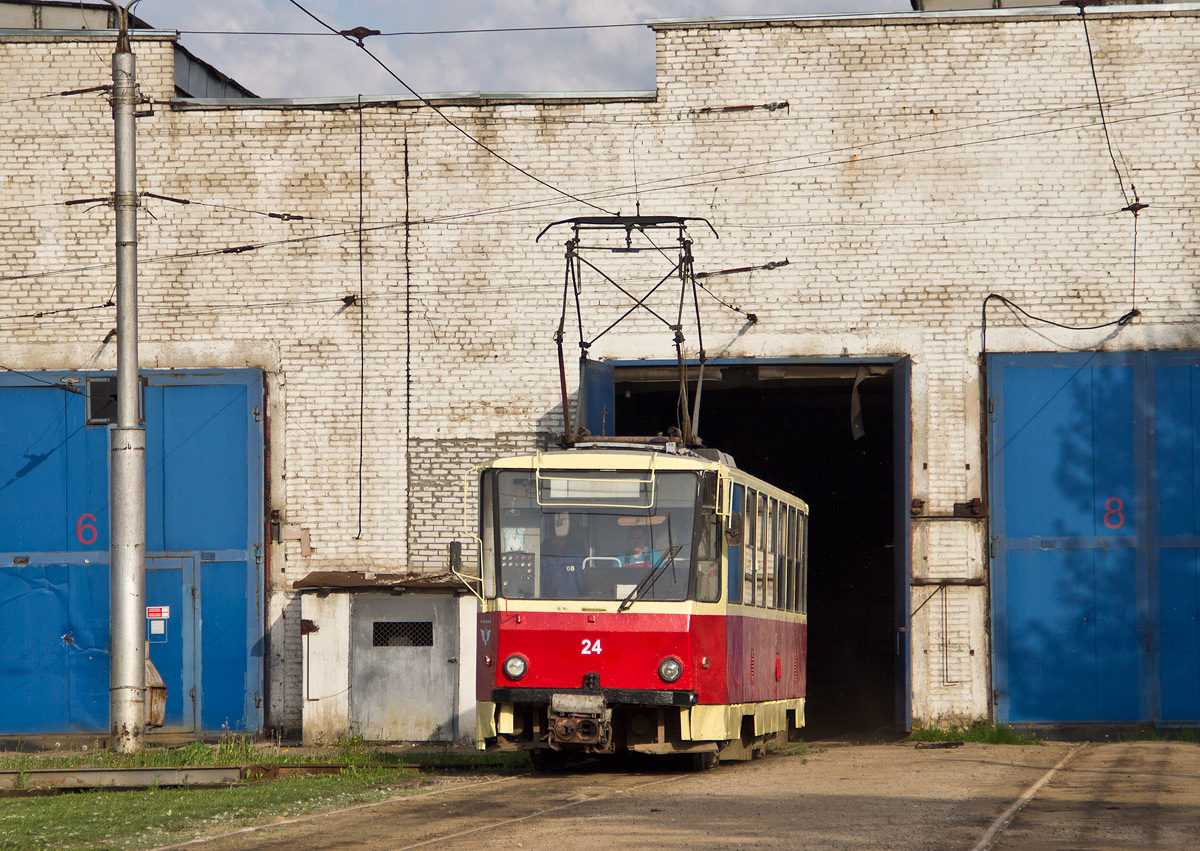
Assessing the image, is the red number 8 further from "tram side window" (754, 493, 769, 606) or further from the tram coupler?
the tram coupler

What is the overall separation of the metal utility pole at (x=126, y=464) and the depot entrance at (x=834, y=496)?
958cm

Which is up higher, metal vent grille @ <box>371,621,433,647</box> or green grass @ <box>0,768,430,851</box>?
metal vent grille @ <box>371,621,433,647</box>

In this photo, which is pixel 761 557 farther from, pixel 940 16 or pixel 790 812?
pixel 940 16

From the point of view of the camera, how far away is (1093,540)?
56.9 ft

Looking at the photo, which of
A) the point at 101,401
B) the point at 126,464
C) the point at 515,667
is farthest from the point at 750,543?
the point at 101,401

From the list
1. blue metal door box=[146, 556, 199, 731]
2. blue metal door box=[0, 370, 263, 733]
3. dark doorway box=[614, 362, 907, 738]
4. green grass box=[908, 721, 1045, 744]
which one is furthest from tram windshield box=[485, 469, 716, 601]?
dark doorway box=[614, 362, 907, 738]

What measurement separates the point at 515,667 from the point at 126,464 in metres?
4.74

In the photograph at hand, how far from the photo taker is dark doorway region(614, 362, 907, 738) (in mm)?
25047

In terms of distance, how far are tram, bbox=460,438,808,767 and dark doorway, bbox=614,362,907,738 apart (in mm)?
11333

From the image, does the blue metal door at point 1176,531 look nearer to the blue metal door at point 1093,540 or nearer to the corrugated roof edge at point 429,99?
the blue metal door at point 1093,540

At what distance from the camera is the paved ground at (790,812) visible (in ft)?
25.2

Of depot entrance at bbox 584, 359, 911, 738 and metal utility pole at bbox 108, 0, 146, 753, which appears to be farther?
depot entrance at bbox 584, 359, 911, 738

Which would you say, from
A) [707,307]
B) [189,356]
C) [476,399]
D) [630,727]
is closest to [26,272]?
[189,356]

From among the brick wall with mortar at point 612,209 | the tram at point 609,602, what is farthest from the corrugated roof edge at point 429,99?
the tram at point 609,602
